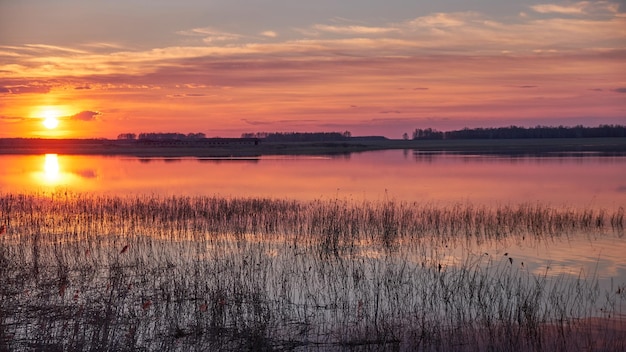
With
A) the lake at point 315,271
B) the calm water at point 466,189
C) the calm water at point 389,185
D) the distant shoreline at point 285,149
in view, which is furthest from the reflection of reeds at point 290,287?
the distant shoreline at point 285,149

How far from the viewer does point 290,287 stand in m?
11.6

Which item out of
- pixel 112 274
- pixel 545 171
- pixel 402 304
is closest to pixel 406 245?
pixel 402 304

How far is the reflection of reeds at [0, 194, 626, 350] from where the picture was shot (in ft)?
28.7

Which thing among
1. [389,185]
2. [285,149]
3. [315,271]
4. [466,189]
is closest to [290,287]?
[315,271]

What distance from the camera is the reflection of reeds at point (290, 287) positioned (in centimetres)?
876

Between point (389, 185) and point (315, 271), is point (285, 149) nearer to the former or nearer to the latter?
point (389, 185)

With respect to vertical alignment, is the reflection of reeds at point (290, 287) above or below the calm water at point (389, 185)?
below

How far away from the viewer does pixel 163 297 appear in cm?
1055

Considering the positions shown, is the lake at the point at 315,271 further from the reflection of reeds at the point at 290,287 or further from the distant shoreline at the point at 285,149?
the distant shoreline at the point at 285,149

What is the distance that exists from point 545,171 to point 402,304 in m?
35.3

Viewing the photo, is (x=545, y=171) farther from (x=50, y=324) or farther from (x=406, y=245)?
(x=50, y=324)

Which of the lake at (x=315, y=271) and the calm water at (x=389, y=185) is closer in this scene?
the lake at (x=315, y=271)

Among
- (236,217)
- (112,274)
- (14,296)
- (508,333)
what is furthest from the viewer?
(236,217)

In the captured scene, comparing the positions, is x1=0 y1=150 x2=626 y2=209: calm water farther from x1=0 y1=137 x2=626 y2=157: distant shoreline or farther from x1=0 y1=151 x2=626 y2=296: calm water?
x1=0 y1=137 x2=626 y2=157: distant shoreline
